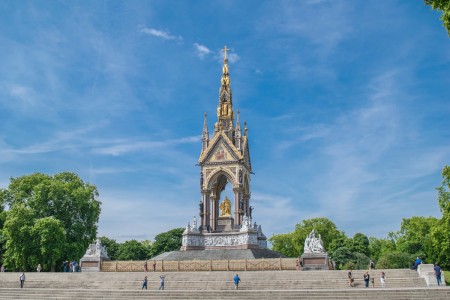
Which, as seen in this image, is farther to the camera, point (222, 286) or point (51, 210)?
point (51, 210)

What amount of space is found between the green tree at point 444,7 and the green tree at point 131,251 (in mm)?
63620

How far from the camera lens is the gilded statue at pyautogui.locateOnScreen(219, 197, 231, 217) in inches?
1764

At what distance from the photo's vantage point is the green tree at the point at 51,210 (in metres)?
43.2

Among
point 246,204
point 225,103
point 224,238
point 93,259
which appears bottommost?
point 93,259

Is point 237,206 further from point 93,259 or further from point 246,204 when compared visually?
point 93,259

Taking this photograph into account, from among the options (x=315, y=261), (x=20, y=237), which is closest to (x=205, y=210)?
(x=315, y=261)

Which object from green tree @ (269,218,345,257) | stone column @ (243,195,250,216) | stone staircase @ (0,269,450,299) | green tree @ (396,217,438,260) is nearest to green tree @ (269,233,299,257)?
green tree @ (269,218,345,257)

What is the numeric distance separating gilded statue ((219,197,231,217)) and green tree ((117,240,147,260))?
105 feet

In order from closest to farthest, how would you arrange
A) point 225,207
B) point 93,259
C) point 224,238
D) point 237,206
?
point 93,259
point 224,238
point 237,206
point 225,207

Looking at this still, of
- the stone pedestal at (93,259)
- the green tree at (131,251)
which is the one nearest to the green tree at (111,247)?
the green tree at (131,251)

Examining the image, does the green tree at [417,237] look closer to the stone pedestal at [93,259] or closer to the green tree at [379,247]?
the green tree at [379,247]

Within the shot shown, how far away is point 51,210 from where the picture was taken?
46.8 metres

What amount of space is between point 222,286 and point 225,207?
58.2 feet

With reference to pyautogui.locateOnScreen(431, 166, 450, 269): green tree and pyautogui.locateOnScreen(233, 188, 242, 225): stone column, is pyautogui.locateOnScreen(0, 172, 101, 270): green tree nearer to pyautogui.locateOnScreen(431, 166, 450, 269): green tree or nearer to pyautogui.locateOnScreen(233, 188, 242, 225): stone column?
pyautogui.locateOnScreen(233, 188, 242, 225): stone column
